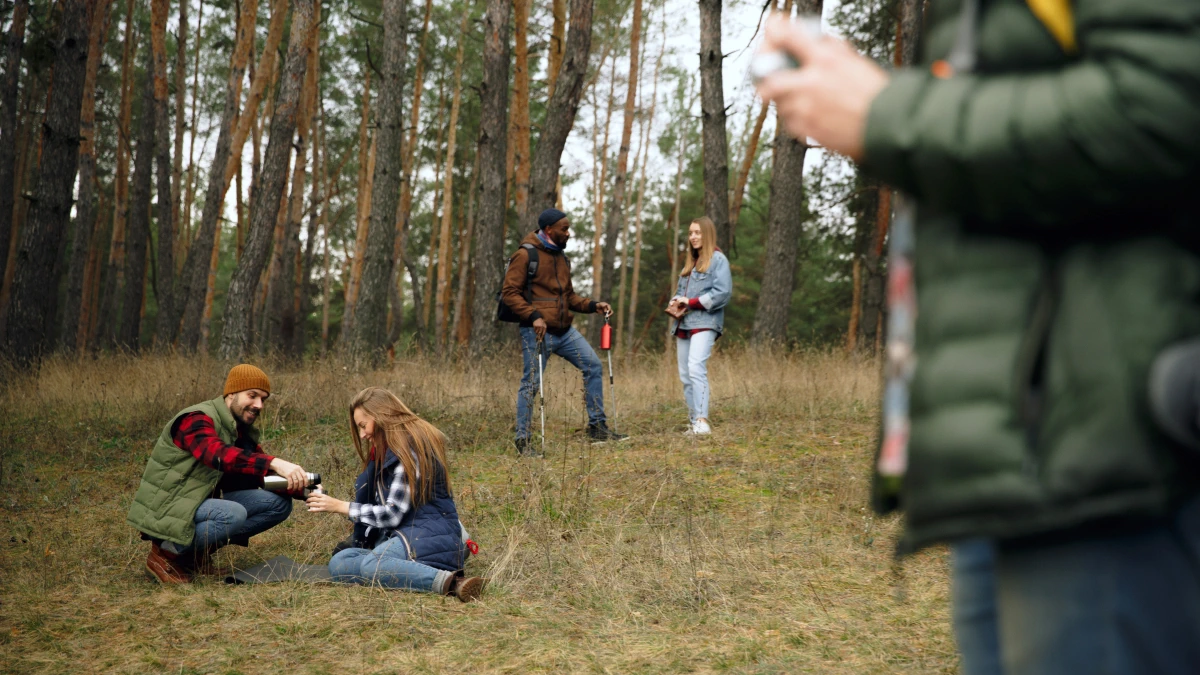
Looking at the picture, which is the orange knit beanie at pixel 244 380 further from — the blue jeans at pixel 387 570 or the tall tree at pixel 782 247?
the tall tree at pixel 782 247

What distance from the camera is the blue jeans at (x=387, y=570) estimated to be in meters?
4.88

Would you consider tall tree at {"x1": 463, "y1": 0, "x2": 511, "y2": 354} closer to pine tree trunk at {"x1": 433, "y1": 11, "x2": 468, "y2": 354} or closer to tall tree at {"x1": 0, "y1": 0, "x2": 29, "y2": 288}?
tall tree at {"x1": 0, "y1": 0, "x2": 29, "y2": 288}

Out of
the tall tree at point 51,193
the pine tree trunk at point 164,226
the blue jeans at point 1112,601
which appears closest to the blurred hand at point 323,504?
the blue jeans at point 1112,601

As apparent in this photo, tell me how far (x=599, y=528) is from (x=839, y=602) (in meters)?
1.73

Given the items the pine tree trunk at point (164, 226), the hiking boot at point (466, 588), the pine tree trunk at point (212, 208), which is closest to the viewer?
the hiking boot at point (466, 588)

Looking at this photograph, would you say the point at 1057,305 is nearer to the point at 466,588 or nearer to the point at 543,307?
the point at 466,588

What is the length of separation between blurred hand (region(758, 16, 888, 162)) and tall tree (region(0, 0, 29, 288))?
16.9 m

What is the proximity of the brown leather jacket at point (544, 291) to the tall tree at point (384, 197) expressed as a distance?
5027 millimetres

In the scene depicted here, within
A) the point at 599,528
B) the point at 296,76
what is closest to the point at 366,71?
the point at 296,76

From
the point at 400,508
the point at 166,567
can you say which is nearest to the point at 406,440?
the point at 400,508

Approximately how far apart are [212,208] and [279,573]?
1415 centimetres

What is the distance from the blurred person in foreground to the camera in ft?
3.16

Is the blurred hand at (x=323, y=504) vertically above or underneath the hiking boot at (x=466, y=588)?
above

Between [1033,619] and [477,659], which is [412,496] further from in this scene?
[1033,619]
